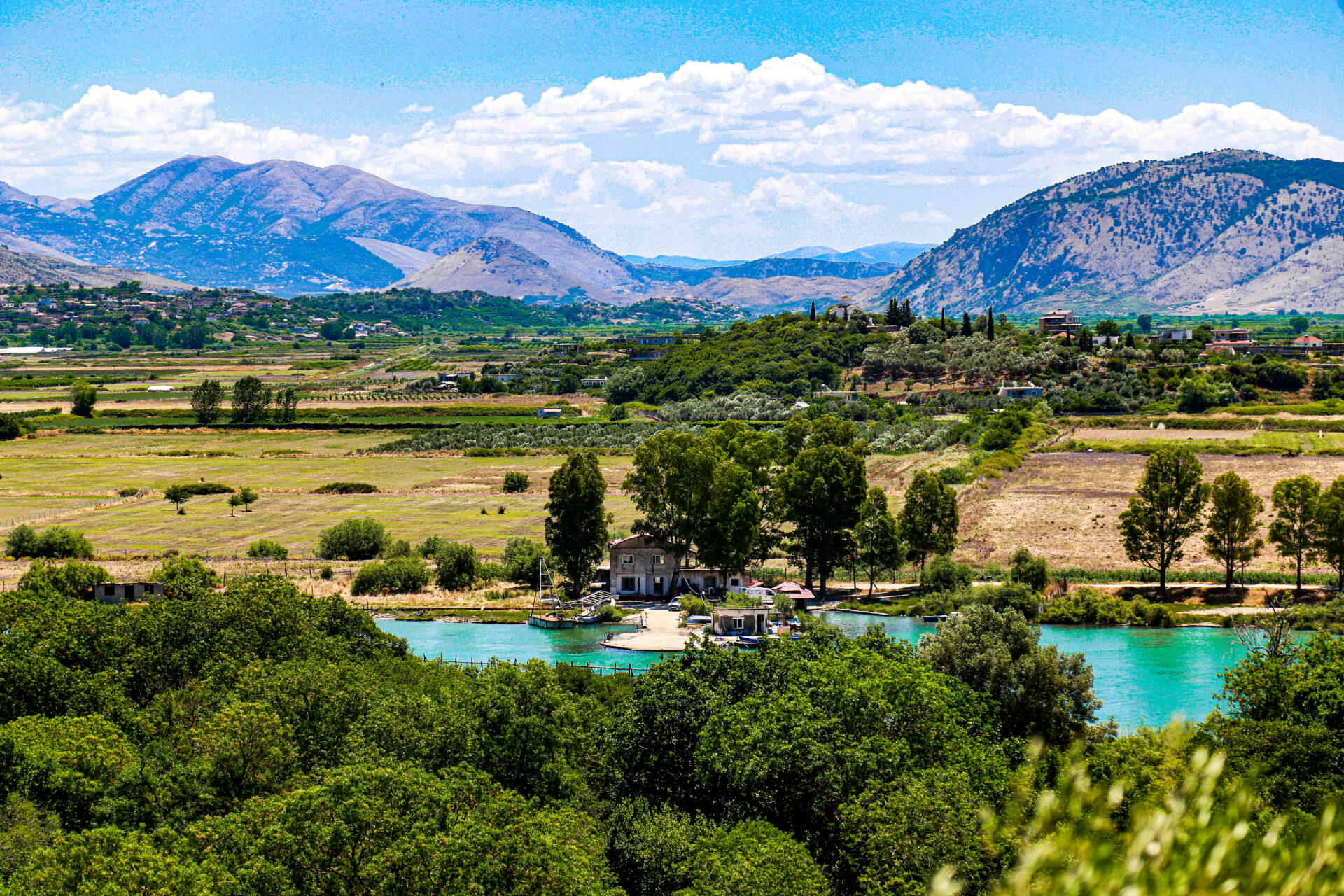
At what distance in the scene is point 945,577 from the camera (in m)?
50.6

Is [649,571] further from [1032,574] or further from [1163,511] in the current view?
[1163,511]

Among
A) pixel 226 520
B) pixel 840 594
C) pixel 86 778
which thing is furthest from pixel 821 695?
pixel 226 520

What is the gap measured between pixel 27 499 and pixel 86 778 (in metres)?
65.8

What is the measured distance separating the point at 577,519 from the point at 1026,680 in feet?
83.7

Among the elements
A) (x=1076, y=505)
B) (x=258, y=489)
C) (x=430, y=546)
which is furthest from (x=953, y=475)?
(x=258, y=489)

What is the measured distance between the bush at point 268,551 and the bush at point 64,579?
8.26 metres

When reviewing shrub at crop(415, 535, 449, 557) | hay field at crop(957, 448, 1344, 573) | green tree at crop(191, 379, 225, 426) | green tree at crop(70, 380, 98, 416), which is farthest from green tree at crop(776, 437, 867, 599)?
green tree at crop(70, 380, 98, 416)

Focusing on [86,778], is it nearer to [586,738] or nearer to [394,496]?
[586,738]

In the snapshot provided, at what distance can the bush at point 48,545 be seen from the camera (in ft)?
196

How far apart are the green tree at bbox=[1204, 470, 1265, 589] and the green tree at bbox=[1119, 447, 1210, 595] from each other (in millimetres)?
1084

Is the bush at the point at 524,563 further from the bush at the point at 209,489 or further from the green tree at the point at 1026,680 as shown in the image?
the bush at the point at 209,489

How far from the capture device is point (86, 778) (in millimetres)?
21328

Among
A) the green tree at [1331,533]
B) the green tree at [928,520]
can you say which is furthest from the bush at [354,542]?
the green tree at [1331,533]

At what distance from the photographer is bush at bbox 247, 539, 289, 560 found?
59.3 metres
